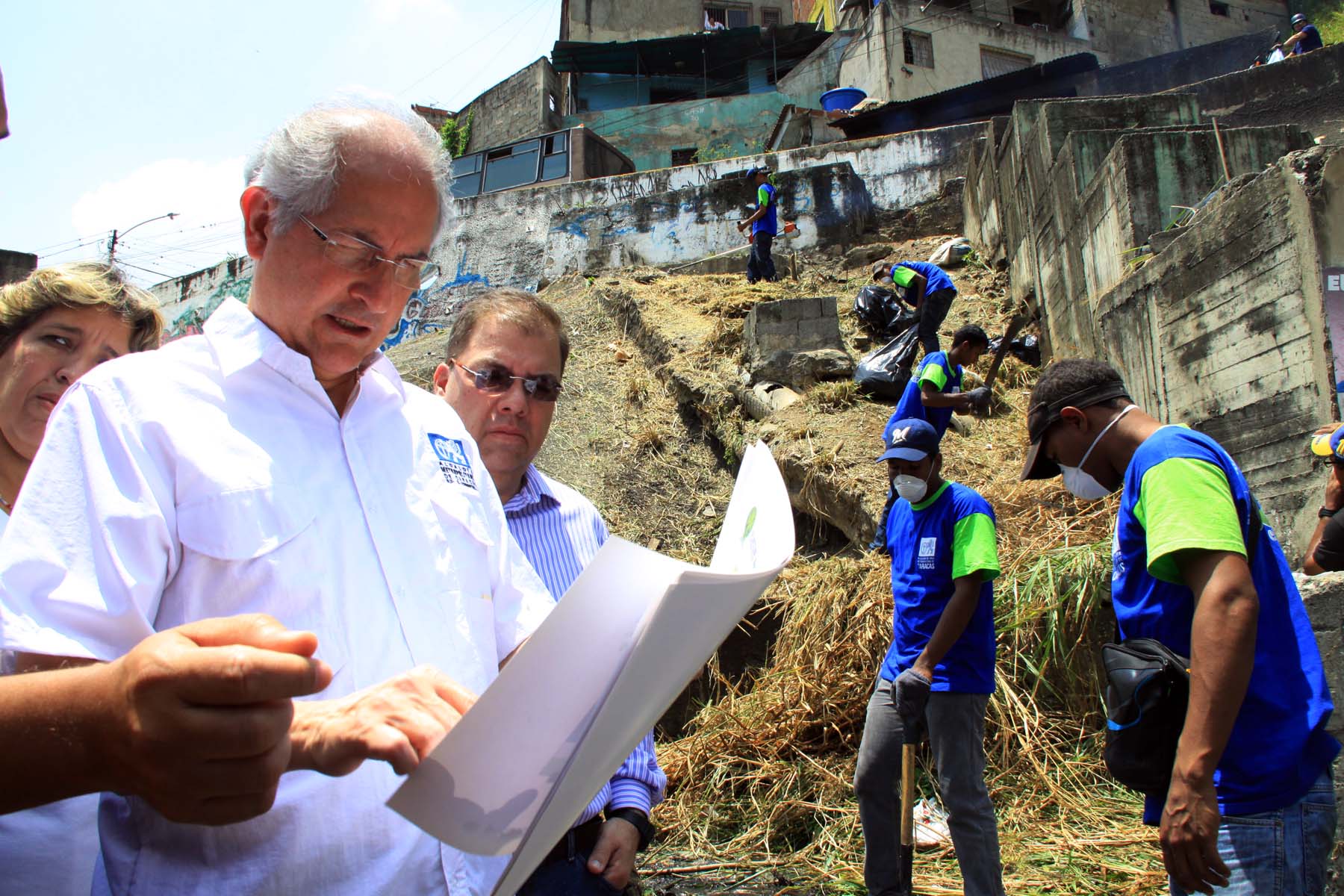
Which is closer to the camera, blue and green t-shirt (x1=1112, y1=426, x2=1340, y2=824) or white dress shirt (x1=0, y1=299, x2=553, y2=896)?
white dress shirt (x1=0, y1=299, x2=553, y2=896)

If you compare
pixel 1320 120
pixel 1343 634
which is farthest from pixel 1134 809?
pixel 1320 120

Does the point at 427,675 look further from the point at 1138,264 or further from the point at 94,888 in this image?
the point at 1138,264

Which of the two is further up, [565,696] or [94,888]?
[565,696]

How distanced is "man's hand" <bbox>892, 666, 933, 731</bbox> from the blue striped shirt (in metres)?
1.56

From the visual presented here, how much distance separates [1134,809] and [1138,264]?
3.82 m

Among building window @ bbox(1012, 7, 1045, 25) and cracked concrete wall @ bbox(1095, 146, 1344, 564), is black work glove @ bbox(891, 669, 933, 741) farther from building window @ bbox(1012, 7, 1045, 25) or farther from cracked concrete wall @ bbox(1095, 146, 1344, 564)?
building window @ bbox(1012, 7, 1045, 25)

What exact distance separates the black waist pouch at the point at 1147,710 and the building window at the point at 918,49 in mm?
26345

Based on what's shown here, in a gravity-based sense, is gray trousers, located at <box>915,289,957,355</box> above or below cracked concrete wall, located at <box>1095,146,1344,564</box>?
above

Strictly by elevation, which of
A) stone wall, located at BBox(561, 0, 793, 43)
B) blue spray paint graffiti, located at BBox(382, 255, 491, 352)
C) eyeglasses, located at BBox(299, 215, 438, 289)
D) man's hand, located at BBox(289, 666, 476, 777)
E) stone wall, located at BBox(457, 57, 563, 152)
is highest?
stone wall, located at BBox(561, 0, 793, 43)

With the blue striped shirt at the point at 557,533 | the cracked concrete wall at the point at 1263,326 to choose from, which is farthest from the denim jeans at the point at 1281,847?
the cracked concrete wall at the point at 1263,326

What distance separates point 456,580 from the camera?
52.4 inches

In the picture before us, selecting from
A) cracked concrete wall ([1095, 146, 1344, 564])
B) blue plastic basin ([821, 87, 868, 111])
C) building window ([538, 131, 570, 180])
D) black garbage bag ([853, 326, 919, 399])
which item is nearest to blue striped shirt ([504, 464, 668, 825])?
cracked concrete wall ([1095, 146, 1344, 564])

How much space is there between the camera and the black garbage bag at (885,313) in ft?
31.0

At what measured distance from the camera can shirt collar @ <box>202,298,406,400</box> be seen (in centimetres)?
123
